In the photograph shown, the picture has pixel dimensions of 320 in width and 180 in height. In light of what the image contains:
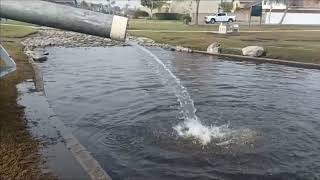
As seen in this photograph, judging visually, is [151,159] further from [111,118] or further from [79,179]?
[111,118]

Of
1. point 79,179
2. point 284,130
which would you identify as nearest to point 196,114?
point 284,130

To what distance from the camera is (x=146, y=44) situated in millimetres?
31078

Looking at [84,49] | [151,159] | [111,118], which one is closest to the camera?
[151,159]

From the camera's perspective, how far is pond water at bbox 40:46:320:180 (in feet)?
26.9

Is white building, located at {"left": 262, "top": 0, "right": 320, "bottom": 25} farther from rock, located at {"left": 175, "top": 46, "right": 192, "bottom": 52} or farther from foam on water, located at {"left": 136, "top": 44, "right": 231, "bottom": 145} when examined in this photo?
foam on water, located at {"left": 136, "top": 44, "right": 231, "bottom": 145}

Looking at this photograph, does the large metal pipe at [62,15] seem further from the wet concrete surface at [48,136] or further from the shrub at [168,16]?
the shrub at [168,16]

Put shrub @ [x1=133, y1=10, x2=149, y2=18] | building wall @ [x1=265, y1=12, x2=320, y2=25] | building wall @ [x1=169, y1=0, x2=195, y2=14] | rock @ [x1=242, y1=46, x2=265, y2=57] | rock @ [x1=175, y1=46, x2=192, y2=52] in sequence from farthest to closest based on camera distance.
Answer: building wall @ [x1=169, y1=0, x2=195, y2=14] → shrub @ [x1=133, y1=10, x2=149, y2=18] → building wall @ [x1=265, y1=12, x2=320, y2=25] → rock @ [x1=175, y1=46, x2=192, y2=52] → rock @ [x1=242, y1=46, x2=265, y2=57]

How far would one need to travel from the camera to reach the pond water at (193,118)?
8203mm

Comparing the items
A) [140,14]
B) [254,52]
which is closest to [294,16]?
[140,14]

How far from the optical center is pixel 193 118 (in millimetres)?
11625

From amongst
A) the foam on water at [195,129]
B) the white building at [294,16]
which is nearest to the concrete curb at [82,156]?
the foam on water at [195,129]

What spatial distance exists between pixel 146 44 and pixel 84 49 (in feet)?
13.8

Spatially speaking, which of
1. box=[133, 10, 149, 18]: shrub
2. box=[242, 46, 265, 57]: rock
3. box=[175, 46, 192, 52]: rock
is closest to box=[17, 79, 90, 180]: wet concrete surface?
box=[242, 46, 265, 57]: rock

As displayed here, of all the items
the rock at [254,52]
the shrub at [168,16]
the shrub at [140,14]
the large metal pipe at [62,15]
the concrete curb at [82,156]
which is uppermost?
the shrub at [140,14]
